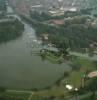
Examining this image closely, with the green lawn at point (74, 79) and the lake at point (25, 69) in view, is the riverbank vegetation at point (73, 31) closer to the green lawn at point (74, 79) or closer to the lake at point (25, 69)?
the green lawn at point (74, 79)

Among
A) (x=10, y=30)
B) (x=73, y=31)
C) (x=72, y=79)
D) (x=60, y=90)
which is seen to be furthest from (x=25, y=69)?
(x=73, y=31)

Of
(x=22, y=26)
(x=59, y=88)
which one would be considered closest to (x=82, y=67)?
(x=59, y=88)

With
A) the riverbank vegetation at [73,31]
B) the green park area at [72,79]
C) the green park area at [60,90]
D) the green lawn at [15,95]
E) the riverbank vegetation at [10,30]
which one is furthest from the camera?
the riverbank vegetation at [10,30]

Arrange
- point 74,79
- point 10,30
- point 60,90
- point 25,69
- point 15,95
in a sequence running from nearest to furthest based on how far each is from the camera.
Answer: point 15,95
point 60,90
point 74,79
point 25,69
point 10,30

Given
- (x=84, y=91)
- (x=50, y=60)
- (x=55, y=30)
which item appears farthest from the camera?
(x=55, y=30)

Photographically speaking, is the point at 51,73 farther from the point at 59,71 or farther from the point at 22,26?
the point at 22,26

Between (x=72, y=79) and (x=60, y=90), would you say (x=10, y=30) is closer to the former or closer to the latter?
Answer: (x=72, y=79)

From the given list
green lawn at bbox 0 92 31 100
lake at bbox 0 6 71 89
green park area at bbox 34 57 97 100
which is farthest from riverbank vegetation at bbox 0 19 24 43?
green lawn at bbox 0 92 31 100

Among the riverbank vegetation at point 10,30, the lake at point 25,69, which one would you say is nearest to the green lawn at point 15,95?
the lake at point 25,69
